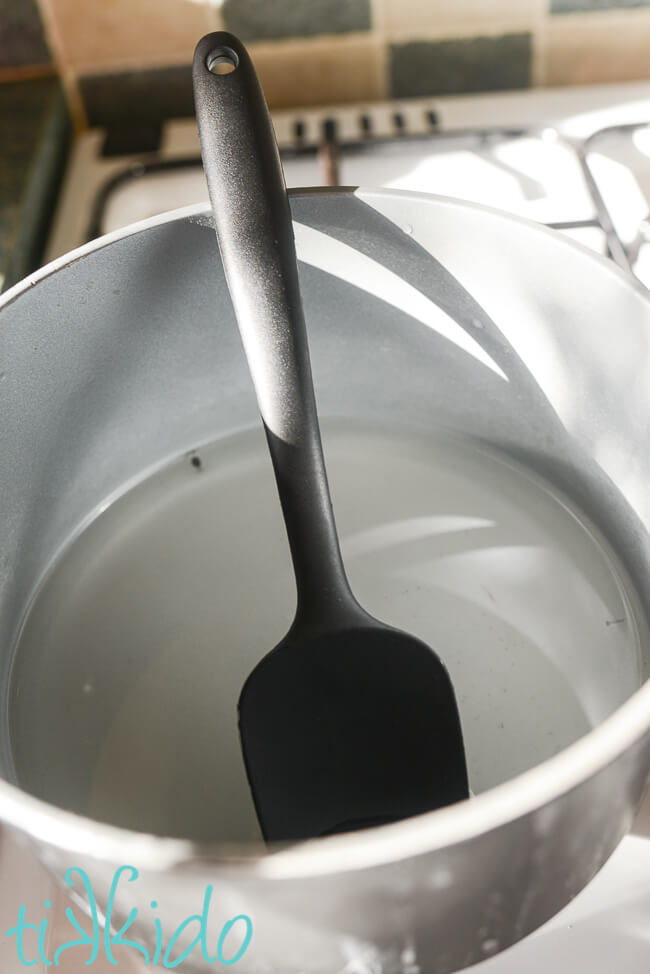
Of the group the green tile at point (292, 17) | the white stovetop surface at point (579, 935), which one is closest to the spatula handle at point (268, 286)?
the white stovetop surface at point (579, 935)

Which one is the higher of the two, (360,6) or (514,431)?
(360,6)

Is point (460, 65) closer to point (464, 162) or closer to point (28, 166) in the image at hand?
point (464, 162)

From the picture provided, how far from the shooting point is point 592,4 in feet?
1.79

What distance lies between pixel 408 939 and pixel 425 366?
27 centimetres

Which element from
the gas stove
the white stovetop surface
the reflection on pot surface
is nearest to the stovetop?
the gas stove

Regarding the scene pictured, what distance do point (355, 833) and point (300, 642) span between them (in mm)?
181

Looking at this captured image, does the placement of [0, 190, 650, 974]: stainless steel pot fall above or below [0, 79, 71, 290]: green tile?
below

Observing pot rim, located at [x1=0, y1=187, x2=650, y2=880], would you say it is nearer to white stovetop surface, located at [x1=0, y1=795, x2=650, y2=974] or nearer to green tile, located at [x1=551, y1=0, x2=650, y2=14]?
white stovetop surface, located at [x1=0, y1=795, x2=650, y2=974]

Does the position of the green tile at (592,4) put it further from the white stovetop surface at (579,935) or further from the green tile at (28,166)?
the white stovetop surface at (579,935)

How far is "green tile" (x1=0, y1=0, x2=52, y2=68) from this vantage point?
545mm

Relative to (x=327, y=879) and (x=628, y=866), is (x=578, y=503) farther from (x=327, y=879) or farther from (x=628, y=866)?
(x=327, y=879)

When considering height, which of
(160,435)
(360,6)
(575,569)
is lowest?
(575,569)

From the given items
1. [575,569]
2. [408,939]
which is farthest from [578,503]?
[408,939]

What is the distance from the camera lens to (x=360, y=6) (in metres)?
0.55
